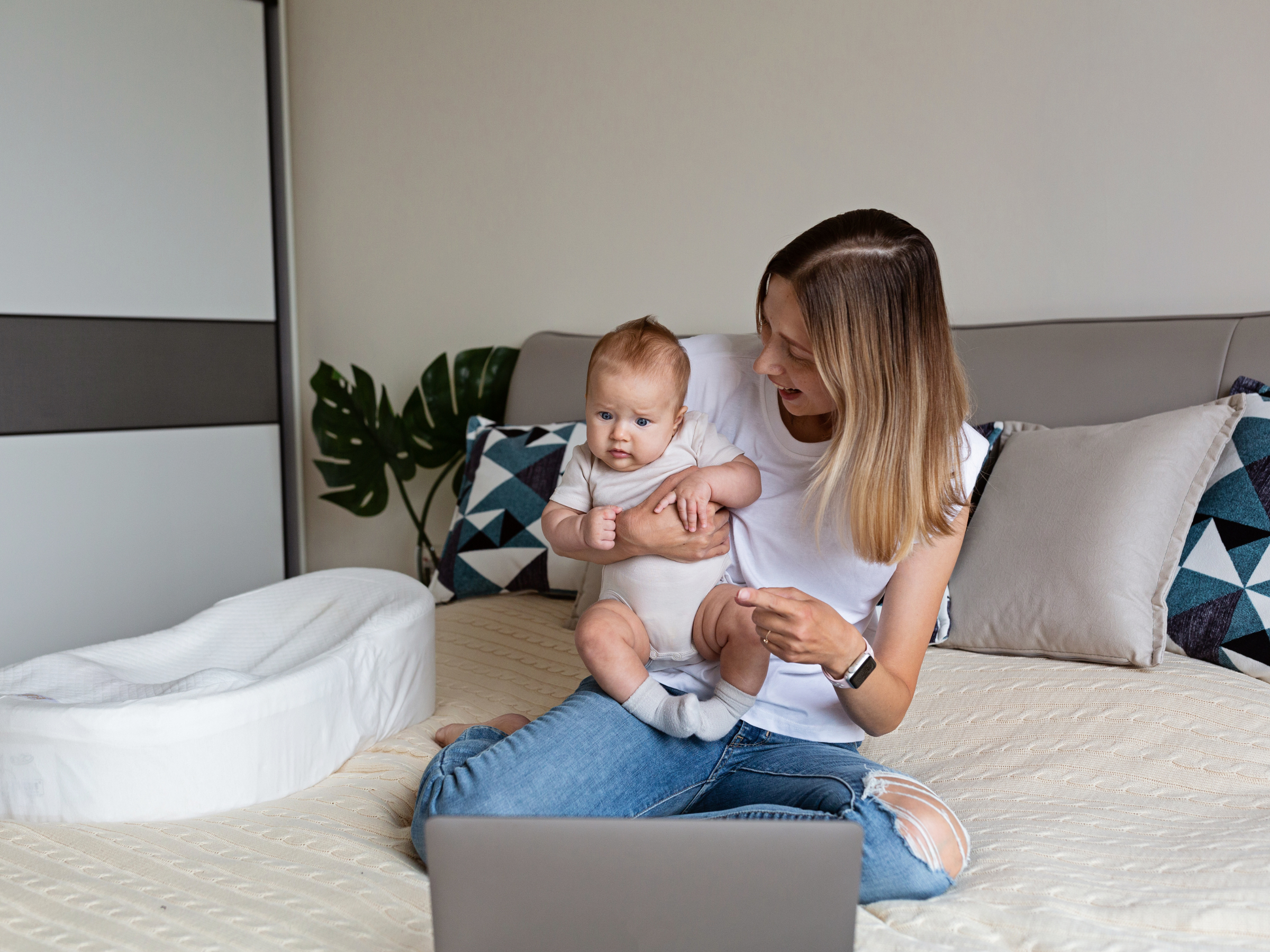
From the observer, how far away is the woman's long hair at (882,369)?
114 cm

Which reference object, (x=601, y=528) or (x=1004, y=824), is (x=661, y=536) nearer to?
(x=601, y=528)

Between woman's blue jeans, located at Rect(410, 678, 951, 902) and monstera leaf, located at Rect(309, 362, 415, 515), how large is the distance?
1.73m

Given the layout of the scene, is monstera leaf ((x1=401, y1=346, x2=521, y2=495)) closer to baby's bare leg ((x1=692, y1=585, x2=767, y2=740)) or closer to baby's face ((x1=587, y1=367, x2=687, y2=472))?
baby's face ((x1=587, y1=367, x2=687, y2=472))

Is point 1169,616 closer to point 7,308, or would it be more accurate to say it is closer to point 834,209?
point 834,209

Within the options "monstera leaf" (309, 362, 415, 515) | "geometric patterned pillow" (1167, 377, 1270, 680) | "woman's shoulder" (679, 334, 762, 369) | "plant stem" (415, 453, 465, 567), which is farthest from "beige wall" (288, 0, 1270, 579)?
"woman's shoulder" (679, 334, 762, 369)

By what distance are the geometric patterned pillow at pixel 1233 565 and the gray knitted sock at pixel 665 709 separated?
2.69 feet

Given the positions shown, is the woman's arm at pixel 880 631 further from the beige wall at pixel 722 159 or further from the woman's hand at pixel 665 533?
the beige wall at pixel 722 159

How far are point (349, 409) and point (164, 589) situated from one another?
2.88 feet

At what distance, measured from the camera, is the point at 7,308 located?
9.02ft

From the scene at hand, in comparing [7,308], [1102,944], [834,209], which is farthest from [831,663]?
[7,308]

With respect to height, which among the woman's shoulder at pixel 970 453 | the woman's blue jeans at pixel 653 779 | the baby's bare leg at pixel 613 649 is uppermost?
the woman's shoulder at pixel 970 453

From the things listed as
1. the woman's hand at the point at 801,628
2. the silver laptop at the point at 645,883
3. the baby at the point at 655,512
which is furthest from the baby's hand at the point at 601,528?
the silver laptop at the point at 645,883

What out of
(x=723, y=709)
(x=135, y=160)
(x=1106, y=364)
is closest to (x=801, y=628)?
(x=723, y=709)

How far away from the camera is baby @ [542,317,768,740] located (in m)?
1.20
